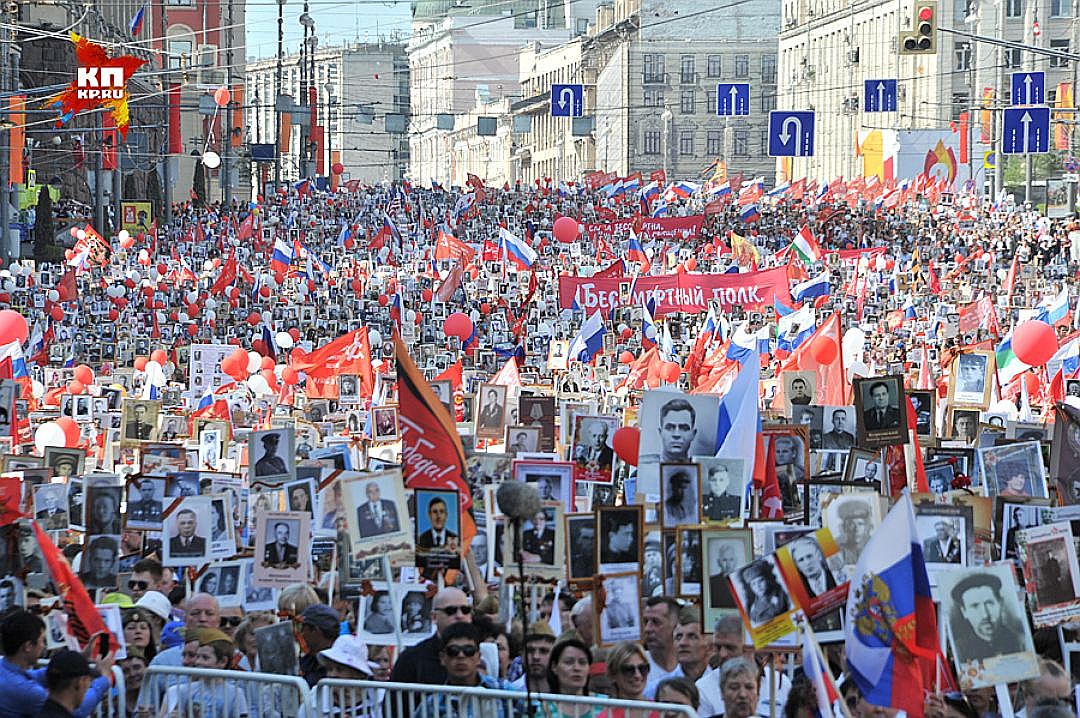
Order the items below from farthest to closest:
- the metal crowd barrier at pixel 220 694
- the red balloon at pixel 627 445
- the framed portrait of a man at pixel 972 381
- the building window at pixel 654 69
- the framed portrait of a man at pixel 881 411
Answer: the building window at pixel 654 69, the framed portrait of a man at pixel 972 381, the red balloon at pixel 627 445, the framed portrait of a man at pixel 881 411, the metal crowd barrier at pixel 220 694

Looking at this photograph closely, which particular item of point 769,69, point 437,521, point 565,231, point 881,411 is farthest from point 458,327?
point 769,69

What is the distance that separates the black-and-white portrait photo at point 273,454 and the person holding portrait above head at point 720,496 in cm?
277

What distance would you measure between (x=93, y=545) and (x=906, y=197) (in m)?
52.5

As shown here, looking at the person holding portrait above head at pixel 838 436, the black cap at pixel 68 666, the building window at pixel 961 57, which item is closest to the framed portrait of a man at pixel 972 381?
the person holding portrait above head at pixel 838 436

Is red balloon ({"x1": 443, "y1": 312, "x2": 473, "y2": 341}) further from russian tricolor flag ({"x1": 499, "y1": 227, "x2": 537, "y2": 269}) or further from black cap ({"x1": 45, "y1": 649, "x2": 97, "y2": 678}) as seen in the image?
black cap ({"x1": 45, "y1": 649, "x2": 97, "y2": 678})

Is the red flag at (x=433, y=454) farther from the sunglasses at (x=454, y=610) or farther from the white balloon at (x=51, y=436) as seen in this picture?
the white balloon at (x=51, y=436)

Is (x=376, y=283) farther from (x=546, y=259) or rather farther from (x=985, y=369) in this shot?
(x=985, y=369)

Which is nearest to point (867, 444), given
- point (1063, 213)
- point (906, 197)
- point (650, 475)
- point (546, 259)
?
point (650, 475)

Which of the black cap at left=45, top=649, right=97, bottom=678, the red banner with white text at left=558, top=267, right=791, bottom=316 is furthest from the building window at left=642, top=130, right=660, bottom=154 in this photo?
the black cap at left=45, top=649, right=97, bottom=678

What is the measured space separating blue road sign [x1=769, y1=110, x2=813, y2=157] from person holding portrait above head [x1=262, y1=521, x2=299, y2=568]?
34.2 meters

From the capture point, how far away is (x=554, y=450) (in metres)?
15.1

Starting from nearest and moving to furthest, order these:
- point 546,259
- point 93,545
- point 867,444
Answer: point 93,545
point 867,444
point 546,259

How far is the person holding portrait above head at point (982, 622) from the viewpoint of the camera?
22.3 ft

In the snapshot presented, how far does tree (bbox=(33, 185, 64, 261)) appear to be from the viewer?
46312 mm
